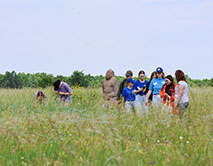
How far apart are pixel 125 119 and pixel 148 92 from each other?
7.79 ft

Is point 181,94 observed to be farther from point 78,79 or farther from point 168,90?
point 78,79

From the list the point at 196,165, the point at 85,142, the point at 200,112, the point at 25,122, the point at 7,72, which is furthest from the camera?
the point at 7,72

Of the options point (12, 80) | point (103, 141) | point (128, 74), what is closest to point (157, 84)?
point (128, 74)

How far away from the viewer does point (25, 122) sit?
6.73 m

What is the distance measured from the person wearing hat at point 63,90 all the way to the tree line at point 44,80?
8165 mm

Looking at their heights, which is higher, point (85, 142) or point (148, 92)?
point (148, 92)

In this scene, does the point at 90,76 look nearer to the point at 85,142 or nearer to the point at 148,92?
the point at 148,92

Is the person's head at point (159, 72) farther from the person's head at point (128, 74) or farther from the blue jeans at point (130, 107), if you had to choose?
the person's head at point (128, 74)

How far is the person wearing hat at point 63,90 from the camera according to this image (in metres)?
11.3

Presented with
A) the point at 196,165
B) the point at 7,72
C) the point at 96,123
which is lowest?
the point at 196,165

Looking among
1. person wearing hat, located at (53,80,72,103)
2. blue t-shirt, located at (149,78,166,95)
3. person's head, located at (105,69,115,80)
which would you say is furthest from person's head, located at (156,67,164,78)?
person wearing hat, located at (53,80,72,103)

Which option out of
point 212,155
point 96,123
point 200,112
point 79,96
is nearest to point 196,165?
point 212,155

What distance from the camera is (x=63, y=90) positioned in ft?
38.0

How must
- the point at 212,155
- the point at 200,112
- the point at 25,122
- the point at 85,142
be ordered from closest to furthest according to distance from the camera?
the point at 212,155 → the point at 85,142 → the point at 25,122 → the point at 200,112
